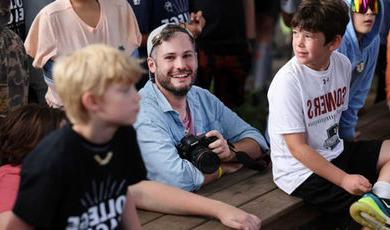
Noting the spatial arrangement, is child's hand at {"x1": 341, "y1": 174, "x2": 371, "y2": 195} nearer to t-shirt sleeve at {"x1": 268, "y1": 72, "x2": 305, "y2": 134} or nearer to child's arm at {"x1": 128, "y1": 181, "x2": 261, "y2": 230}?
t-shirt sleeve at {"x1": 268, "y1": 72, "x2": 305, "y2": 134}

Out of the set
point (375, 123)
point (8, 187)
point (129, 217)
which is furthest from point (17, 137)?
point (375, 123)

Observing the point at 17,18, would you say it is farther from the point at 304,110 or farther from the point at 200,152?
the point at 304,110

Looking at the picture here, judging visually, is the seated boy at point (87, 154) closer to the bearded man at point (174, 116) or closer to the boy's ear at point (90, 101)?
the boy's ear at point (90, 101)

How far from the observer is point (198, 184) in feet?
10.8

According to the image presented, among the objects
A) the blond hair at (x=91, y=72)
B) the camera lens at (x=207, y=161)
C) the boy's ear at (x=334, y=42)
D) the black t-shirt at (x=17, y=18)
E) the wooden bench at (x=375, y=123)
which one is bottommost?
the wooden bench at (x=375, y=123)

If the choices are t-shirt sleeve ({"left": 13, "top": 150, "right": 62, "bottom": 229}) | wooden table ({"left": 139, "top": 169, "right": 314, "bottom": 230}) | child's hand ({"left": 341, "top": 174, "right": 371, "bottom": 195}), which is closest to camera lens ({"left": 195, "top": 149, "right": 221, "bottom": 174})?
wooden table ({"left": 139, "top": 169, "right": 314, "bottom": 230})

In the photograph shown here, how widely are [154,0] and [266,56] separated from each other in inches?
114

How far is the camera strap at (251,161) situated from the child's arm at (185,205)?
1.46 feet

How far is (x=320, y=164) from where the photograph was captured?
3199 millimetres

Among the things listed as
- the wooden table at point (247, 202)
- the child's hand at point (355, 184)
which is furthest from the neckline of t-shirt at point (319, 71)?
the wooden table at point (247, 202)

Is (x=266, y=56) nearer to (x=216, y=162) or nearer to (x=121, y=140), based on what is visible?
(x=216, y=162)

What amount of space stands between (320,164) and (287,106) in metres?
0.28

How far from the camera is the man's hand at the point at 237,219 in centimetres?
297

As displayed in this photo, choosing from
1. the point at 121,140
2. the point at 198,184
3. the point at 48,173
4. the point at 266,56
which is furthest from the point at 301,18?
the point at 266,56
